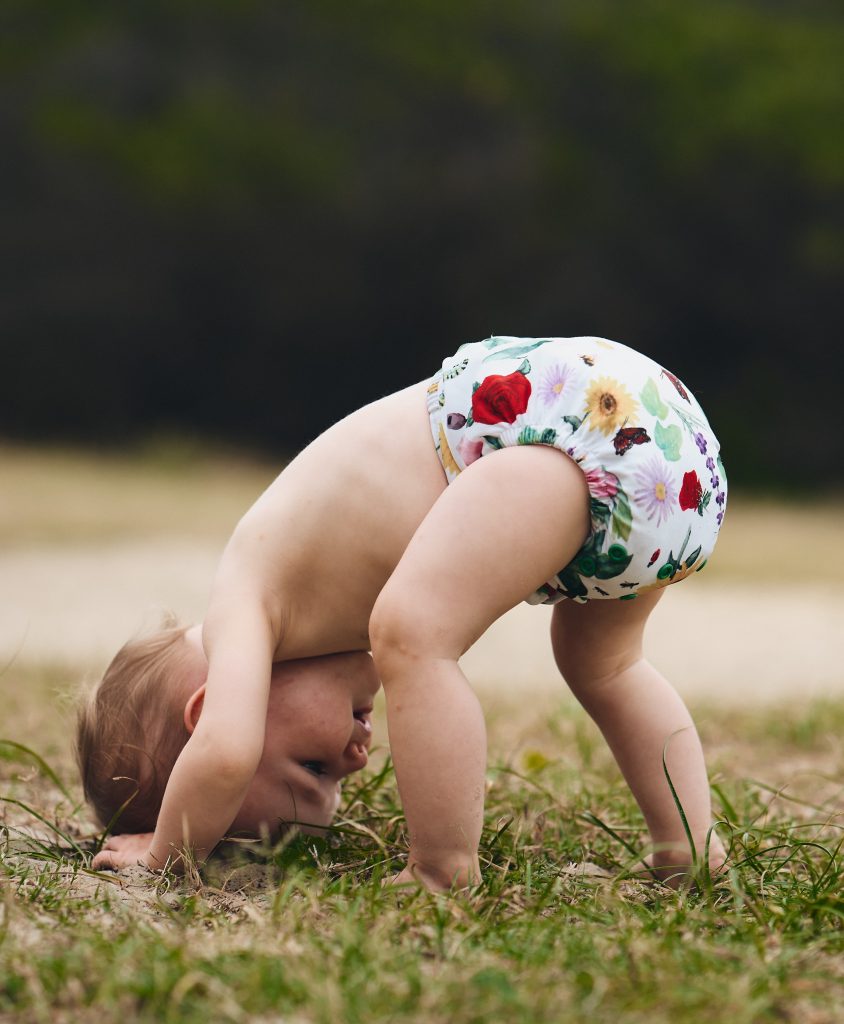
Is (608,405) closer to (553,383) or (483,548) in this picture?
(553,383)

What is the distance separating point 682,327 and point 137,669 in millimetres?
11214

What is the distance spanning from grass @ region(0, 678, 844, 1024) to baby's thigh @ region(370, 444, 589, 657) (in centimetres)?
34

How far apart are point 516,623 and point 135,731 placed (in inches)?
157

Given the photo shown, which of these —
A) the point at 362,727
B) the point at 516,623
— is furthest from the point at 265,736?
the point at 516,623

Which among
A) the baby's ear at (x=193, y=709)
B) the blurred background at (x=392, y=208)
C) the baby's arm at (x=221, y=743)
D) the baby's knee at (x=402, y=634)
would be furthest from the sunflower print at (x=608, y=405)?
the blurred background at (x=392, y=208)

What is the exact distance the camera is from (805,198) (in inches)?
483

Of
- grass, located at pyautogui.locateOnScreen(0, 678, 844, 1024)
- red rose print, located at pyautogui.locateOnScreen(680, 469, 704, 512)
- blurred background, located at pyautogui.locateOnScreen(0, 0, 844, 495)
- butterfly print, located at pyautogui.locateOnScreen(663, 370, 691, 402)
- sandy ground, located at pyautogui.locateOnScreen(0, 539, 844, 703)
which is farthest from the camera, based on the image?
blurred background, located at pyautogui.locateOnScreen(0, 0, 844, 495)

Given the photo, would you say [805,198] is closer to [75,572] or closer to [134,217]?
[134,217]

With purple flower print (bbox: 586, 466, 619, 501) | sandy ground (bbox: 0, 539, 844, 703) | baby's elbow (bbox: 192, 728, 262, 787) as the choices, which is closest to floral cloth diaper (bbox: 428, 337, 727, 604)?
purple flower print (bbox: 586, 466, 619, 501)

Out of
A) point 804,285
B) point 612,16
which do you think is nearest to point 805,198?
point 804,285

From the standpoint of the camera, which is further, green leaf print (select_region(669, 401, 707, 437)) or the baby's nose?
the baby's nose

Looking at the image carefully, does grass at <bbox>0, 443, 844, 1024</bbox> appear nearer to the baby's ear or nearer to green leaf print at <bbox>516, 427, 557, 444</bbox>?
the baby's ear

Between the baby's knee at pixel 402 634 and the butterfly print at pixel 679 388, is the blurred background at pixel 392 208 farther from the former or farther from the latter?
the baby's knee at pixel 402 634

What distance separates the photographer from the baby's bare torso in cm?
181
